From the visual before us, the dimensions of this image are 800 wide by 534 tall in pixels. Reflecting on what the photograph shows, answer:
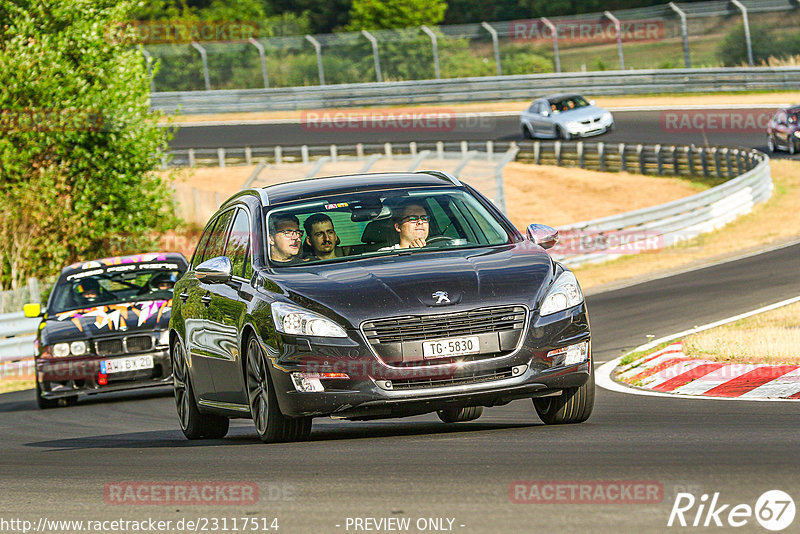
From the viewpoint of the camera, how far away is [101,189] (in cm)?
2697

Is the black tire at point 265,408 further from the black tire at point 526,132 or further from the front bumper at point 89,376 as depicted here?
the black tire at point 526,132

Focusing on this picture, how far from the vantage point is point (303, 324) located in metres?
7.76

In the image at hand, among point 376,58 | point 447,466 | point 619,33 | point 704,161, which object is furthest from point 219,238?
point 376,58

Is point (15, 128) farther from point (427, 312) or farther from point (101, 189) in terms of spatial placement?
point (427, 312)

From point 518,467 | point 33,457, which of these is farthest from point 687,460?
point 33,457

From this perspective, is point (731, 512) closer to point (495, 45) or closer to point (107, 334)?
point (107, 334)

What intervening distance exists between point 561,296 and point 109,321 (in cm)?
833

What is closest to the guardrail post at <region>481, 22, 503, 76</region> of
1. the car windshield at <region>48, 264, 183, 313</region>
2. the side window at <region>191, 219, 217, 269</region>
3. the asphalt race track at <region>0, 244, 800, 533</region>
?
the car windshield at <region>48, 264, 183, 313</region>

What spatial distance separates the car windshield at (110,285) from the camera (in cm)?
1579

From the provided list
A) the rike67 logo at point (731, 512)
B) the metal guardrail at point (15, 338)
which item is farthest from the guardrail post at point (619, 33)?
the rike67 logo at point (731, 512)

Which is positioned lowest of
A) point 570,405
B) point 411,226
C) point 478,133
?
point 478,133

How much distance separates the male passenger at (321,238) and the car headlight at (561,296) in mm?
1465

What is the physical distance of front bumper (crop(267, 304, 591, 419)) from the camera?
301 inches

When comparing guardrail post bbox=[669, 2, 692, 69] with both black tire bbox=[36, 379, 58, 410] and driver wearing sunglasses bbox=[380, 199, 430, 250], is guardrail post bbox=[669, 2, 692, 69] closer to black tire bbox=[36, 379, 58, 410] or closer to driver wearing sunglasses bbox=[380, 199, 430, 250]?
black tire bbox=[36, 379, 58, 410]
